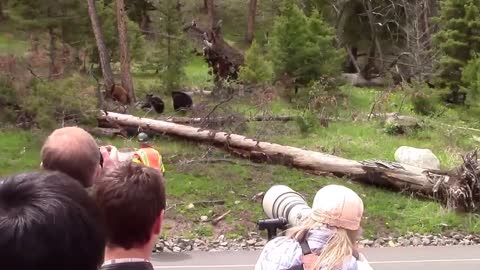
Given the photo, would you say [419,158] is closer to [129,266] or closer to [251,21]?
[129,266]

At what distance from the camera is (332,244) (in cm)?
352

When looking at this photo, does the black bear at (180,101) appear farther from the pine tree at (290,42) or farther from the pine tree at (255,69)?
the pine tree at (290,42)

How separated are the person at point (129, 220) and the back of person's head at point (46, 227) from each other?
Result: 1045 millimetres

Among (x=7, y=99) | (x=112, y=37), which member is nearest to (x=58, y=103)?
(x=7, y=99)

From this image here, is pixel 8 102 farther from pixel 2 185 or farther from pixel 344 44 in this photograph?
pixel 344 44

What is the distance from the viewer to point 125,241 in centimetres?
313

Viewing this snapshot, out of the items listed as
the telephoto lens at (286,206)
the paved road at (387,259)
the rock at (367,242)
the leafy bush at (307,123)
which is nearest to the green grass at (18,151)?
the paved road at (387,259)

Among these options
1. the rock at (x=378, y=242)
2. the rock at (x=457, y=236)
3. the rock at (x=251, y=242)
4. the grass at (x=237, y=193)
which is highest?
the grass at (x=237, y=193)

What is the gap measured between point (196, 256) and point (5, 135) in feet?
26.2

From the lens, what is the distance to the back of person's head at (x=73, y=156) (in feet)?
12.4

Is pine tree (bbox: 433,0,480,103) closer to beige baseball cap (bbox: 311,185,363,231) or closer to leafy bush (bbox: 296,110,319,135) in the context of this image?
leafy bush (bbox: 296,110,319,135)

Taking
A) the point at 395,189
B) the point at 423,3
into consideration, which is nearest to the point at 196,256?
the point at 395,189

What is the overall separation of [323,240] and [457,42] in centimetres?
2286

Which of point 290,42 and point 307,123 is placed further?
point 290,42
